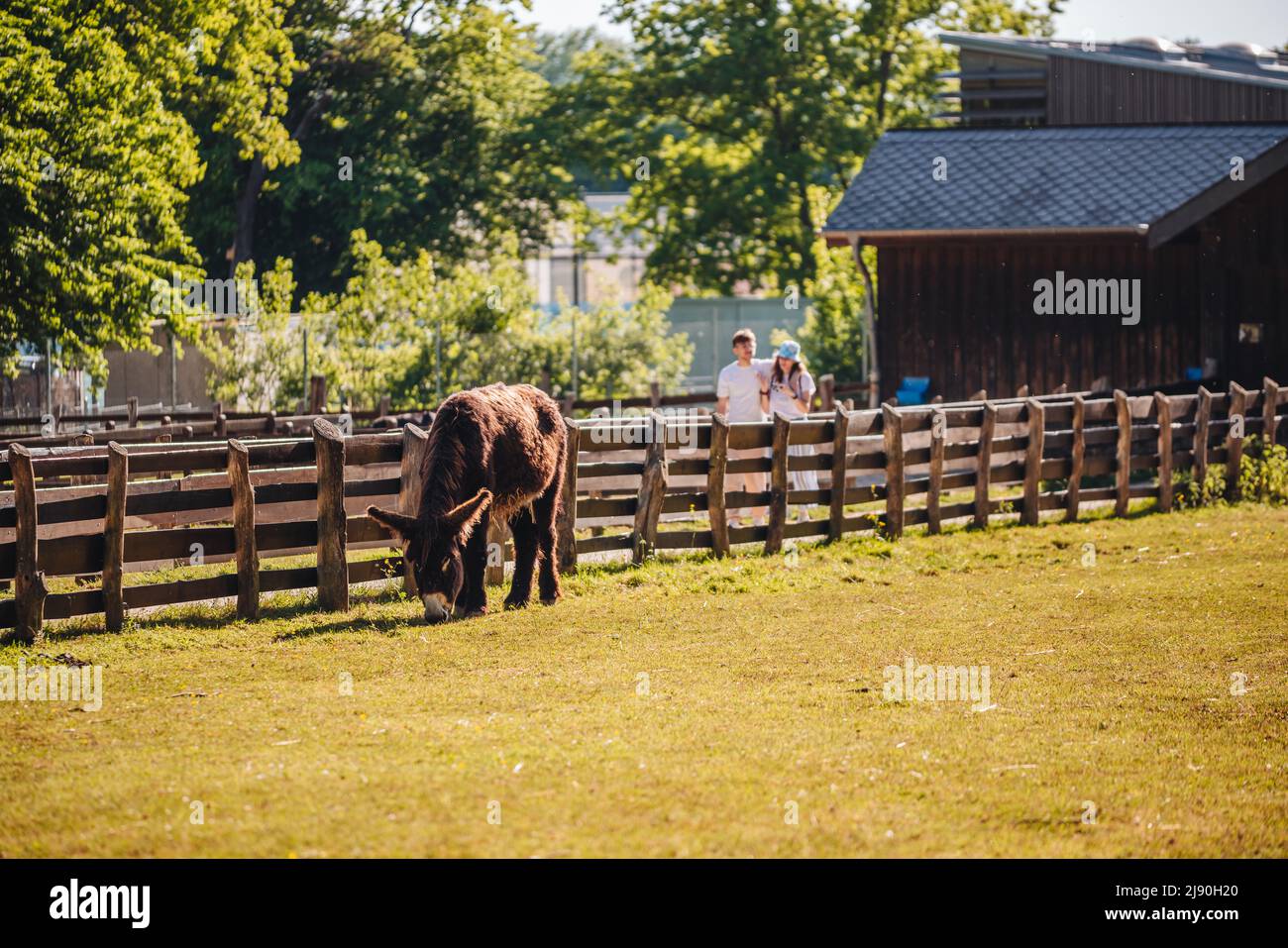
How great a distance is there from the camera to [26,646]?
1073 centimetres

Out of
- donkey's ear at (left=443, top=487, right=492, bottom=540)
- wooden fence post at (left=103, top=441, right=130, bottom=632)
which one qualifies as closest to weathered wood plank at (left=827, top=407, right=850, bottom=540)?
donkey's ear at (left=443, top=487, right=492, bottom=540)

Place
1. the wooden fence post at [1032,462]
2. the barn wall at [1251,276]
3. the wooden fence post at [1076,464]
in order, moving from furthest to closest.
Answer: the barn wall at [1251,276], the wooden fence post at [1076,464], the wooden fence post at [1032,462]

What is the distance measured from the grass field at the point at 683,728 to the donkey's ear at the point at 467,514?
75cm

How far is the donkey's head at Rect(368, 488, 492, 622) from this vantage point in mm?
11008

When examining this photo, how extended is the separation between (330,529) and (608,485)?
3119mm

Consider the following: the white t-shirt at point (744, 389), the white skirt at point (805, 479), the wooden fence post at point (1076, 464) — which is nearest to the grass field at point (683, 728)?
the white skirt at point (805, 479)

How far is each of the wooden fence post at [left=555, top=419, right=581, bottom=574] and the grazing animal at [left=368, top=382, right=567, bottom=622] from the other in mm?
854

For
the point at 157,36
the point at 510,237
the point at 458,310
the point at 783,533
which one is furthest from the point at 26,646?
the point at 510,237

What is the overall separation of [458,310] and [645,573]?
58.2 ft

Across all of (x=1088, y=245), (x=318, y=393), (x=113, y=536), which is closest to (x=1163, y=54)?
(x=1088, y=245)

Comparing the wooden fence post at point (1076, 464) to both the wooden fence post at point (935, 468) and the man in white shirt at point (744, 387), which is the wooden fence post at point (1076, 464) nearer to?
the wooden fence post at point (935, 468)

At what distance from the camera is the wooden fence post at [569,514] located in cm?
1381

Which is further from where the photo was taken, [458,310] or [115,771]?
[458,310]
